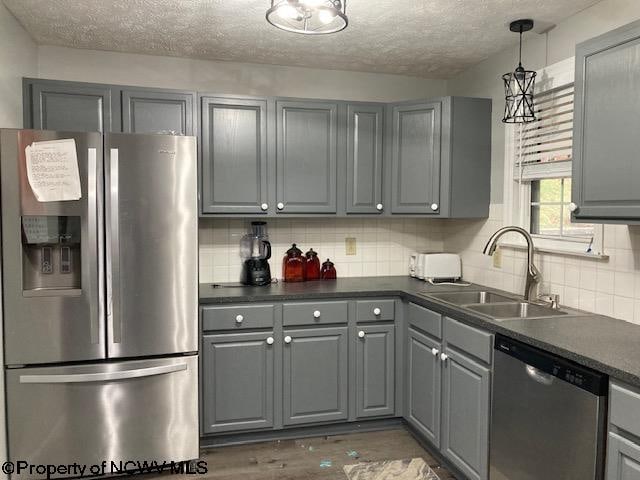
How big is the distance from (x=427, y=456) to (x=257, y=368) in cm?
110

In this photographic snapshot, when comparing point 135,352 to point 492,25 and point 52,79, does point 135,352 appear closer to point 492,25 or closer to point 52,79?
point 52,79

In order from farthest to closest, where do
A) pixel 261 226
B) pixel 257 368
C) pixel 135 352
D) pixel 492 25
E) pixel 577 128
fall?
pixel 261 226 < pixel 257 368 < pixel 492 25 < pixel 135 352 < pixel 577 128

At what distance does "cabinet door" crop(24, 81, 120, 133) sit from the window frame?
7.76ft

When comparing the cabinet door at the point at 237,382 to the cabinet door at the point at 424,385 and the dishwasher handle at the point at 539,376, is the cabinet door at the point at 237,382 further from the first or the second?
the dishwasher handle at the point at 539,376

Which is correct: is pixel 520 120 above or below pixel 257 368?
above

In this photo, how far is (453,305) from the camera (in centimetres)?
249

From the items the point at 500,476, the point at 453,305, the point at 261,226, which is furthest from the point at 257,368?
the point at 500,476

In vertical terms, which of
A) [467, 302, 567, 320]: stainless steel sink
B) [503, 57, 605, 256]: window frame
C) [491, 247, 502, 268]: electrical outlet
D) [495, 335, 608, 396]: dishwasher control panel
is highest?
[503, 57, 605, 256]: window frame

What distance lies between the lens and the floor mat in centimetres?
250

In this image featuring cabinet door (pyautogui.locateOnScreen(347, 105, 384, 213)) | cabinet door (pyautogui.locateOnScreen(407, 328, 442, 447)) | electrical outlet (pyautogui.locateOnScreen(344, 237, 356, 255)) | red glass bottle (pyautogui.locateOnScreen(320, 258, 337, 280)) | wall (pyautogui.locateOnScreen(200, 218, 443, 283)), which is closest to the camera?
cabinet door (pyautogui.locateOnScreen(407, 328, 442, 447))

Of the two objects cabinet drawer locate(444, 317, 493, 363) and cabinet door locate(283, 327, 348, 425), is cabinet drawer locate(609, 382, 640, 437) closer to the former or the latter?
cabinet drawer locate(444, 317, 493, 363)

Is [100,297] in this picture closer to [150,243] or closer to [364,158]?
[150,243]

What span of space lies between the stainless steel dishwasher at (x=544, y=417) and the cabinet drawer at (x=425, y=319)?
509mm

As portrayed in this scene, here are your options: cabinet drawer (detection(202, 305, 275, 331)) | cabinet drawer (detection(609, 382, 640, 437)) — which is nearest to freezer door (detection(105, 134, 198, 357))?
cabinet drawer (detection(202, 305, 275, 331))
